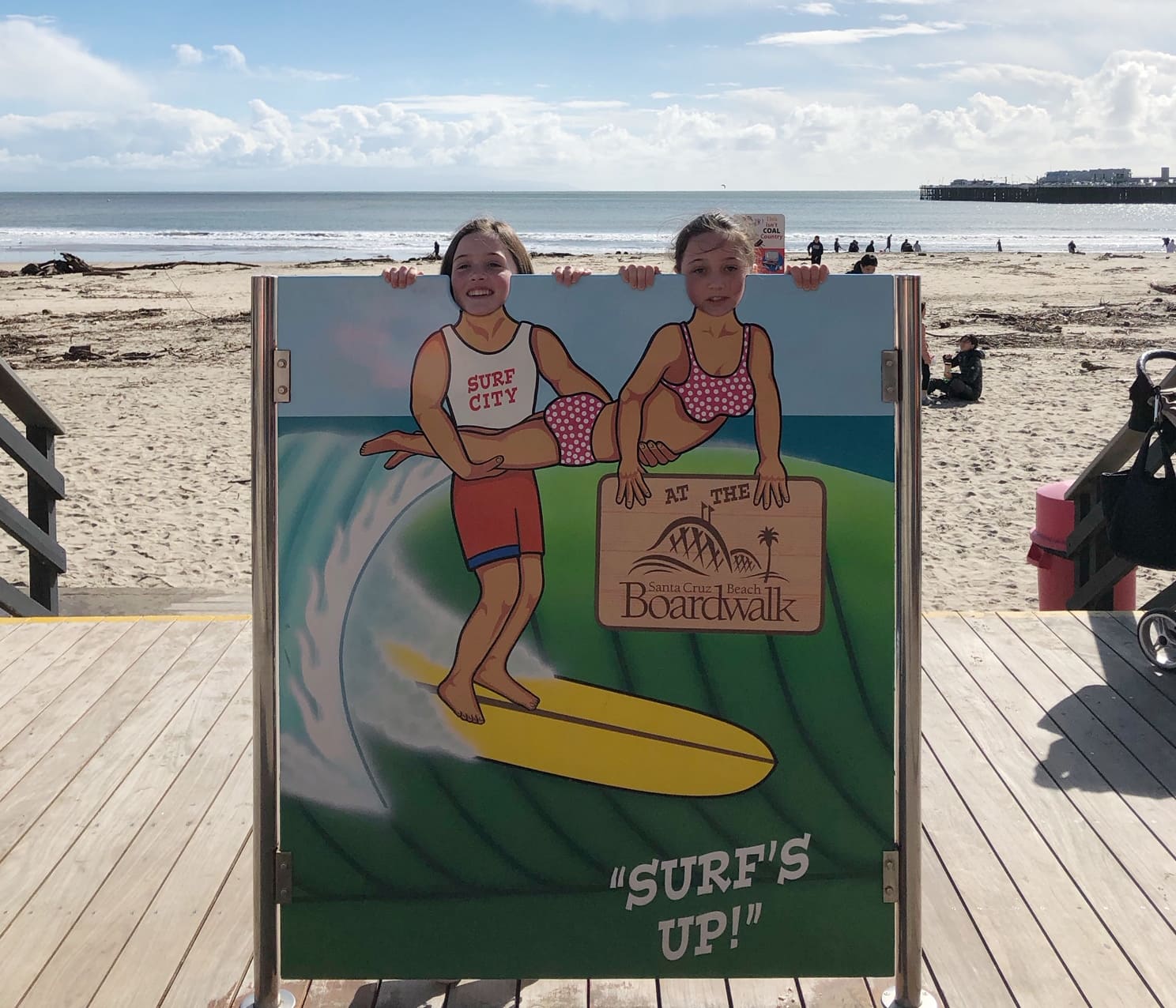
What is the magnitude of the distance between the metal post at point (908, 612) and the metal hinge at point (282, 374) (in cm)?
115

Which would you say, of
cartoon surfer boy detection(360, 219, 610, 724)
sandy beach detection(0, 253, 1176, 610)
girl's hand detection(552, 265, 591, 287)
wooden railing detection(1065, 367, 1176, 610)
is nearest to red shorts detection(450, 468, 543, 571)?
cartoon surfer boy detection(360, 219, 610, 724)

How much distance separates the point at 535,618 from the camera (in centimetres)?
222

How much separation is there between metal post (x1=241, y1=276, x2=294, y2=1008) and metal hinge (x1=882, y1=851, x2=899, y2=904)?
47.2 inches

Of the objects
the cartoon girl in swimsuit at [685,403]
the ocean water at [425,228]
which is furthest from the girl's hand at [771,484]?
the ocean water at [425,228]

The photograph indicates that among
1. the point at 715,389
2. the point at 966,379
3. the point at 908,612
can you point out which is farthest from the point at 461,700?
the point at 966,379

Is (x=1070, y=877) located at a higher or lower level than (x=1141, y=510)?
lower

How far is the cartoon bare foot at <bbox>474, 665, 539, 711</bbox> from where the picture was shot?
2.23 metres

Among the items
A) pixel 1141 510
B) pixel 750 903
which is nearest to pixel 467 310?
pixel 750 903

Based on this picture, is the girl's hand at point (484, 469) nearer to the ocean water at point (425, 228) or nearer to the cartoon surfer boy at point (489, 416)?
the cartoon surfer boy at point (489, 416)

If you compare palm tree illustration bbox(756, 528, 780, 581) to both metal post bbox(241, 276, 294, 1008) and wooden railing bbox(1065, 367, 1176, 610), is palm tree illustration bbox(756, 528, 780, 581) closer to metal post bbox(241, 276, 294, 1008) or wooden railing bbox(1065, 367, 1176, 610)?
metal post bbox(241, 276, 294, 1008)

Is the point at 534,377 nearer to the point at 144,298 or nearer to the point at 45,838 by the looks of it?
the point at 45,838

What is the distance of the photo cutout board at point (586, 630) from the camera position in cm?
218

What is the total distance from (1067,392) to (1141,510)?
9.75m

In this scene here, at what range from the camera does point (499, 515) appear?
2.20 m
